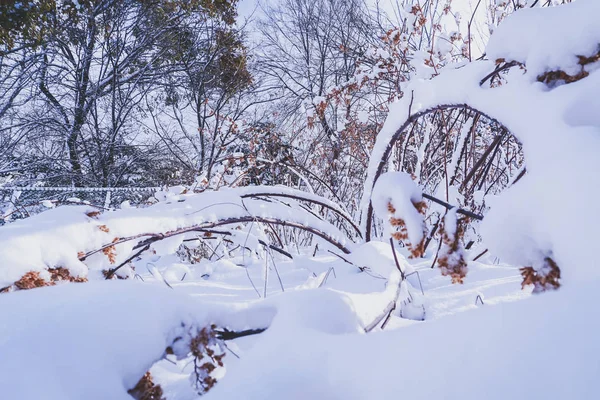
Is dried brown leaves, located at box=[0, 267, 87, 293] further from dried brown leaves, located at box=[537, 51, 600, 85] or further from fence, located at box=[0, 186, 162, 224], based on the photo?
fence, located at box=[0, 186, 162, 224]

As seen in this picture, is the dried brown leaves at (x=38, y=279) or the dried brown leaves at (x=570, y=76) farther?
the dried brown leaves at (x=38, y=279)

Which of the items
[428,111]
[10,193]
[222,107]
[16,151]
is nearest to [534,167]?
[428,111]

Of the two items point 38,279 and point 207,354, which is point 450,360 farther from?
point 38,279

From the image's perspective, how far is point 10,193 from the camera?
407cm

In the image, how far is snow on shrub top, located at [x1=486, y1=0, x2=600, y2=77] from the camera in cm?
50

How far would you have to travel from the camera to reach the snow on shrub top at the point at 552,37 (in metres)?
0.50

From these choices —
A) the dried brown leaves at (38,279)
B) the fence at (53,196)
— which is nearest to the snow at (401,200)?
the dried brown leaves at (38,279)

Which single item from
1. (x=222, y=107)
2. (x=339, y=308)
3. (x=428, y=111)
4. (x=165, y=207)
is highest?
(x=222, y=107)

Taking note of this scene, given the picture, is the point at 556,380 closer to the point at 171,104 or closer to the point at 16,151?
the point at 16,151

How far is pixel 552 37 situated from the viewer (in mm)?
533

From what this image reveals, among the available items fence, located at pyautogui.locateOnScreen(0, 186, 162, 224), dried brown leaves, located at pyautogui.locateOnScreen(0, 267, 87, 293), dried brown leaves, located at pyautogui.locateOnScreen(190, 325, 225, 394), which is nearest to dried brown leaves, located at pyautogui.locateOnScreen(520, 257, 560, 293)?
dried brown leaves, located at pyautogui.locateOnScreen(190, 325, 225, 394)

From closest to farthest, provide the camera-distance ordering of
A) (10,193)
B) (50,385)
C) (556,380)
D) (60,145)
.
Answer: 1. (556,380)
2. (50,385)
3. (10,193)
4. (60,145)

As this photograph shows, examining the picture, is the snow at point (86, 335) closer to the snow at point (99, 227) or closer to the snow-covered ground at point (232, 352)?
the snow-covered ground at point (232, 352)

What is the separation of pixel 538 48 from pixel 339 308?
1.85 ft
